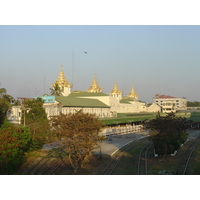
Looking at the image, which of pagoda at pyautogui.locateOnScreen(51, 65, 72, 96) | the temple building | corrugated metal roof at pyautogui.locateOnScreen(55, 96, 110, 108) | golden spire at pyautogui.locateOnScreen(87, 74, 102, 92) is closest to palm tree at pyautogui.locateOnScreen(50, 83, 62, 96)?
the temple building

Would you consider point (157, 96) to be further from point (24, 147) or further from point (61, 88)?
point (24, 147)

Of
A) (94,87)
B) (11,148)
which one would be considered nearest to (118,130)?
(11,148)

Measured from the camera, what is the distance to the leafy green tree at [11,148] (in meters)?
19.6

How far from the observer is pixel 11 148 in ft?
67.2

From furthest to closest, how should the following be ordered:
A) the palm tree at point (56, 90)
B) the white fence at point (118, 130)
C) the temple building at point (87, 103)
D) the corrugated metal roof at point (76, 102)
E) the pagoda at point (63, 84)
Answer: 1. the pagoda at point (63, 84)
2. the palm tree at point (56, 90)
3. the corrugated metal roof at point (76, 102)
4. the temple building at point (87, 103)
5. the white fence at point (118, 130)

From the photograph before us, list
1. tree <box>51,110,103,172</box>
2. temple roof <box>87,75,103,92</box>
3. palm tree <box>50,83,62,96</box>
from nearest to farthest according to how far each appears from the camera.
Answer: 1. tree <box>51,110,103,172</box>
2. palm tree <box>50,83,62,96</box>
3. temple roof <box>87,75,103,92</box>

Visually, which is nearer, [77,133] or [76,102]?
[77,133]

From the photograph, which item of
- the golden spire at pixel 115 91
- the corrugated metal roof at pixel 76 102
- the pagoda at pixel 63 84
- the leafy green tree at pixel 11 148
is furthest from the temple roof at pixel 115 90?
the leafy green tree at pixel 11 148

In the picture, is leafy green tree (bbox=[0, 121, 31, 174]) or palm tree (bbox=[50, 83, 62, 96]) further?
palm tree (bbox=[50, 83, 62, 96])

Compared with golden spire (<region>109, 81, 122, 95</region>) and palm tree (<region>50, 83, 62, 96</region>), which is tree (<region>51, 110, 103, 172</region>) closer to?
palm tree (<region>50, 83, 62, 96</region>)

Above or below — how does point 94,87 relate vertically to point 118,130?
above

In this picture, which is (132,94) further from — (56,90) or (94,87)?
(56,90)

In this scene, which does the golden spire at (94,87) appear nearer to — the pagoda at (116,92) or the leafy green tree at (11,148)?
the pagoda at (116,92)

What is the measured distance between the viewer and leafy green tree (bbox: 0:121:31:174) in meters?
19.6
